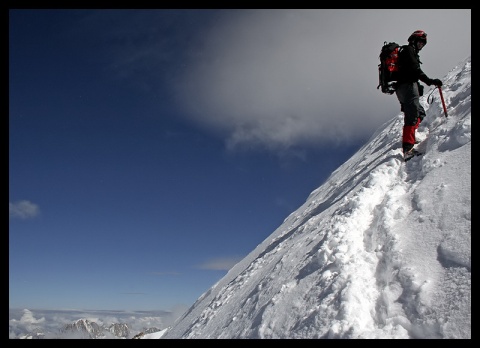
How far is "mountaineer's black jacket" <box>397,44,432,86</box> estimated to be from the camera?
8078 mm

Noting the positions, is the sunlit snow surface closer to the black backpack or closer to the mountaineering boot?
the mountaineering boot

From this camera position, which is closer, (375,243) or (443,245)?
(443,245)

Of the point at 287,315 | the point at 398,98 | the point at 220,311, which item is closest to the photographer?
the point at 287,315

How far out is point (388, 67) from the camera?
28.1 feet

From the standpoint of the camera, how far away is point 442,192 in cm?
550

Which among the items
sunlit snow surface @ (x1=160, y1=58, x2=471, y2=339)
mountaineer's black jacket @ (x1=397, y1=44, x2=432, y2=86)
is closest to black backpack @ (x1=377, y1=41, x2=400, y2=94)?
mountaineer's black jacket @ (x1=397, y1=44, x2=432, y2=86)

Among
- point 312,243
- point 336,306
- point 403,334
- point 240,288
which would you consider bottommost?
point 403,334

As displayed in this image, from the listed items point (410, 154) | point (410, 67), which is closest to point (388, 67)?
point (410, 67)

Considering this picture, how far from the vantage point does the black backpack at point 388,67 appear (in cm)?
851

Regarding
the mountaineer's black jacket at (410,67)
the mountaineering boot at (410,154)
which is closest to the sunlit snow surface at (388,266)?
the mountaineering boot at (410,154)

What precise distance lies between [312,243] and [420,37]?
19.7 feet

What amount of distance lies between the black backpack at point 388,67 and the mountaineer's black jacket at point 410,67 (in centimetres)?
13
